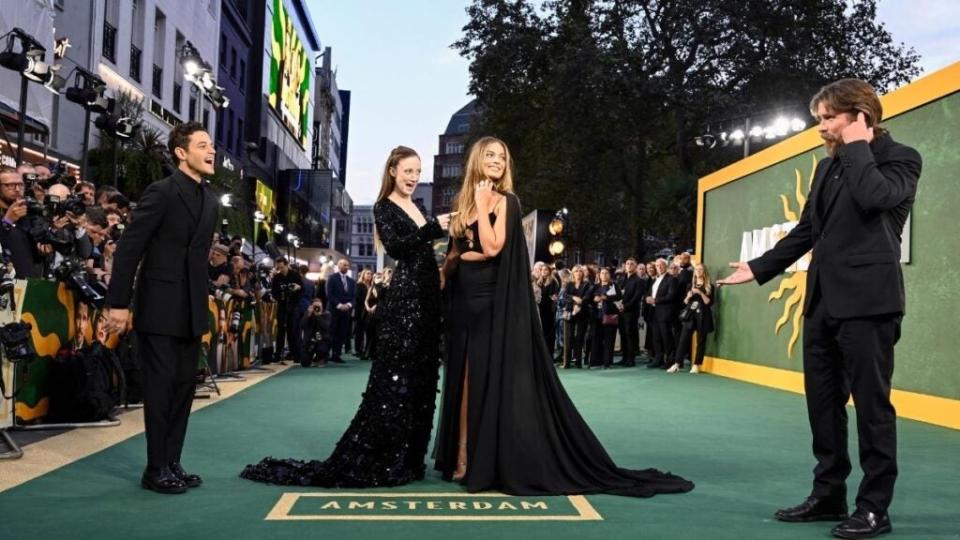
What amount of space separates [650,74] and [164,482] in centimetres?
2728

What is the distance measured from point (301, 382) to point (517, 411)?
8311 mm

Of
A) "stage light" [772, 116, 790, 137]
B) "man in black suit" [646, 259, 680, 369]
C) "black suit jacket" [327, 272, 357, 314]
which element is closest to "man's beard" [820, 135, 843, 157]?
"man in black suit" [646, 259, 680, 369]

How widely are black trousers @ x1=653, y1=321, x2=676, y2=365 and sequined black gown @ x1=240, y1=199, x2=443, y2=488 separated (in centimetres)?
1248

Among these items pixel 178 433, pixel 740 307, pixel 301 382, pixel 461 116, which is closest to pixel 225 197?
pixel 301 382

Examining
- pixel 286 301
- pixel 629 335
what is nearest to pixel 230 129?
pixel 286 301

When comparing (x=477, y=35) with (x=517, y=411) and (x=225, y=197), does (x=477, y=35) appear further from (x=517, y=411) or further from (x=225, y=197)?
(x=517, y=411)

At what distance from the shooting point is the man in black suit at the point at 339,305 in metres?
18.2

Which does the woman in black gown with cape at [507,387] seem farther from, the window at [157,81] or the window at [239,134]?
the window at [239,134]

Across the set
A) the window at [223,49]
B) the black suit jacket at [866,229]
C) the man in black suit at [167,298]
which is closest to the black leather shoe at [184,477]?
the man in black suit at [167,298]

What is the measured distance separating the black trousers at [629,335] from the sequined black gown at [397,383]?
13415 millimetres

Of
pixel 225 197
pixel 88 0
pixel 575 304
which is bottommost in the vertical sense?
pixel 575 304

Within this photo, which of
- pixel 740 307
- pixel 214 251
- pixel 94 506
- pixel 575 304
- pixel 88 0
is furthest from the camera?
pixel 88 0

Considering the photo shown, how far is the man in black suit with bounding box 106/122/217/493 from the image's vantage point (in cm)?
531

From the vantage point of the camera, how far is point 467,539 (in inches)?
169
